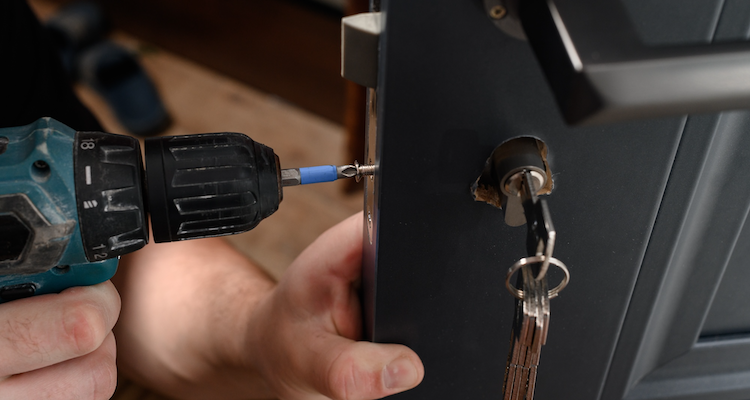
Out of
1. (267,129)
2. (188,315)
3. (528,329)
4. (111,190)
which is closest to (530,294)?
(528,329)

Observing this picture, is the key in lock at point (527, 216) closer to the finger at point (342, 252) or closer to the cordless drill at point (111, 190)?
the cordless drill at point (111, 190)

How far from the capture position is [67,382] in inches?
16.8

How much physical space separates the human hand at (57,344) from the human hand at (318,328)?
14 cm

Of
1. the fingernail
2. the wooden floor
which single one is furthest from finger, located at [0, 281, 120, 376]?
the wooden floor

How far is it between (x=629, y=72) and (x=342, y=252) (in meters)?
0.35

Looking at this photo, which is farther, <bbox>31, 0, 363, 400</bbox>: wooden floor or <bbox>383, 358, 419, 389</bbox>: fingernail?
<bbox>31, 0, 363, 400</bbox>: wooden floor

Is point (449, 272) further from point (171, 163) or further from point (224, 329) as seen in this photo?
point (224, 329)

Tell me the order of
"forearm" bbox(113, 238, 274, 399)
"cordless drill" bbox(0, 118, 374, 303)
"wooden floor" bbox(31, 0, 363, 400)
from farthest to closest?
"wooden floor" bbox(31, 0, 363, 400) → "forearm" bbox(113, 238, 274, 399) → "cordless drill" bbox(0, 118, 374, 303)

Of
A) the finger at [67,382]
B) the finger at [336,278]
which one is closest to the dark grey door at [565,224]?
the finger at [336,278]

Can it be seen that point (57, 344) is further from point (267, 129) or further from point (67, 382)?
point (267, 129)

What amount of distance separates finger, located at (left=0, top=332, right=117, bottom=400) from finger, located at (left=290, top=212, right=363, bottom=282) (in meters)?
0.19

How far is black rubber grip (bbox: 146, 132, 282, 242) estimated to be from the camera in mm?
328

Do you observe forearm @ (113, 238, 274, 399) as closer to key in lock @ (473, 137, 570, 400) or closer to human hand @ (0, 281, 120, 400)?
human hand @ (0, 281, 120, 400)

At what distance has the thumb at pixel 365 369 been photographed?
0.34m
